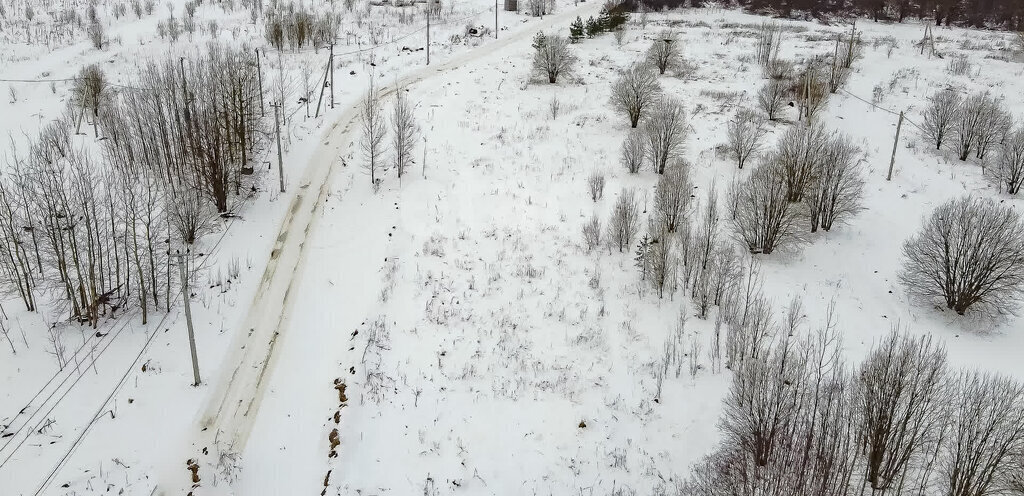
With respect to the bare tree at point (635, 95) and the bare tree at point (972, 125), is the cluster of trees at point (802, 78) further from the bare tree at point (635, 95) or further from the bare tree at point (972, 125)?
the bare tree at point (972, 125)

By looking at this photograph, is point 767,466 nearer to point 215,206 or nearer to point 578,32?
point 215,206

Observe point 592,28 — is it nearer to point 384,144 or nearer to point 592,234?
point 384,144

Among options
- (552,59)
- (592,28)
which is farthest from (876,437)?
(592,28)

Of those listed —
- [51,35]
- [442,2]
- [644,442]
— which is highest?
[442,2]

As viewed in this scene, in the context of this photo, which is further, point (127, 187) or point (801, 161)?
point (801, 161)

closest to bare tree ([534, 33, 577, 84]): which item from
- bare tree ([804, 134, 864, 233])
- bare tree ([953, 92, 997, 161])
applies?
bare tree ([804, 134, 864, 233])

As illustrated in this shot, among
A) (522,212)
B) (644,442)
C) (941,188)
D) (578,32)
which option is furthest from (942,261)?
(578,32)
